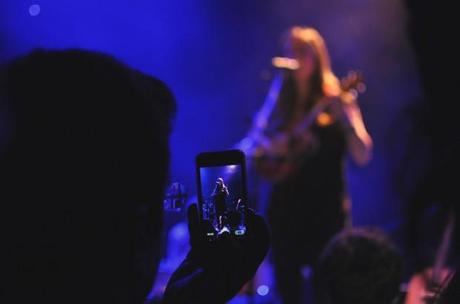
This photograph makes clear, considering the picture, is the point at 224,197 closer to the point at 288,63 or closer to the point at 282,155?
the point at 282,155

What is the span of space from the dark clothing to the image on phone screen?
1.68 metres

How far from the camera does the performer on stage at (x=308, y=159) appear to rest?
261 cm

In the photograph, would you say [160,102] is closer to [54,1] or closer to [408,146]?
[54,1]

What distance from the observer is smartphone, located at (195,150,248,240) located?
0.90 m

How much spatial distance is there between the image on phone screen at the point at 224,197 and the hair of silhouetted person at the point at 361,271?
39 centimetres

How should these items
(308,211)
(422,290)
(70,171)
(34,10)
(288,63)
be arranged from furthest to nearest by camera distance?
(34,10)
(288,63)
(308,211)
(422,290)
(70,171)

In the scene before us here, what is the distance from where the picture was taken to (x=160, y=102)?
74 cm

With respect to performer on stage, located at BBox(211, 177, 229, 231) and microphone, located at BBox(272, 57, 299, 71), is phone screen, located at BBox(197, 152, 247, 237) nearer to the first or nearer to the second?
performer on stage, located at BBox(211, 177, 229, 231)

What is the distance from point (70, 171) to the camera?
666 millimetres

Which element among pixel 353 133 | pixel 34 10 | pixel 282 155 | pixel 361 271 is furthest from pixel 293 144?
pixel 34 10

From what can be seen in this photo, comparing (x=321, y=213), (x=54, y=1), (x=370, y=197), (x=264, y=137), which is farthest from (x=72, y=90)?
(x=370, y=197)

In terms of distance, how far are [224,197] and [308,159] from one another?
177 cm

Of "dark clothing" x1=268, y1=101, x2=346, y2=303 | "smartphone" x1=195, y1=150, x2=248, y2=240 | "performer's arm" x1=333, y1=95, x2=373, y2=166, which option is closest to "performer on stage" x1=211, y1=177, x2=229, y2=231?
"smartphone" x1=195, y1=150, x2=248, y2=240

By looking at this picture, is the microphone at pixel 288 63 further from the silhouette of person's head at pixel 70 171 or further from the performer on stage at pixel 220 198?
the silhouette of person's head at pixel 70 171
